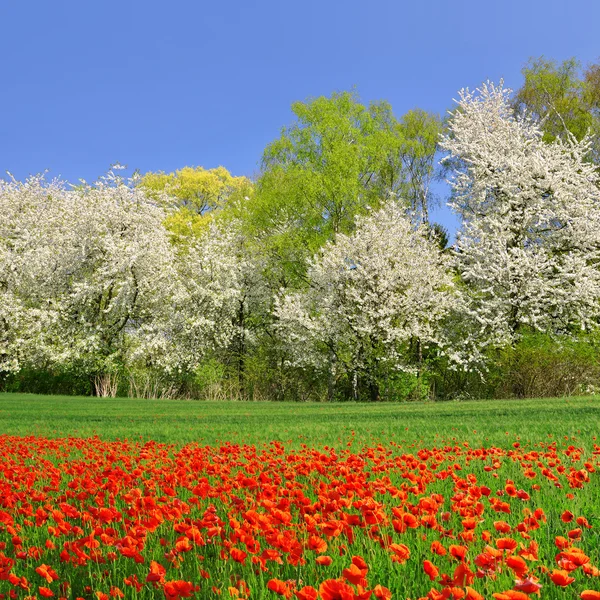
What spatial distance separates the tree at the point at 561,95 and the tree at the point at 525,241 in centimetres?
1052

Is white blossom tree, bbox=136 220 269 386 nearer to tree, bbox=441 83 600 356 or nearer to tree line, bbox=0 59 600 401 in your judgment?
tree line, bbox=0 59 600 401

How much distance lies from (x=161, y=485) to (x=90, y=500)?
55 cm

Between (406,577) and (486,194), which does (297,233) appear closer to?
(486,194)

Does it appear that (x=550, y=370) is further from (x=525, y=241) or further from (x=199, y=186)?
(x=199, y=186)

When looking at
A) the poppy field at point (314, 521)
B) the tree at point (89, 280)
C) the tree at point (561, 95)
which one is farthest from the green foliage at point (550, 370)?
the tree at point (561, 95)

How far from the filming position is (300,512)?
3910mm

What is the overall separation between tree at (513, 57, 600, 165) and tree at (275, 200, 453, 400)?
14921 mm

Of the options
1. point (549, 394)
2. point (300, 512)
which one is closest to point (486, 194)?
point (549, 394)

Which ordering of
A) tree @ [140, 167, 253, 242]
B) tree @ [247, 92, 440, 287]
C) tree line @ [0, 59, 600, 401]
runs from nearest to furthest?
tree line @ [0, 59, 600, 401], tree @ [247, 92, 440, 287], tree @ [140, 167, 253, 242]

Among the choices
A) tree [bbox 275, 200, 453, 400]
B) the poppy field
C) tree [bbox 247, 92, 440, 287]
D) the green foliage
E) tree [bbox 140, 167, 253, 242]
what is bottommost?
the poppy field

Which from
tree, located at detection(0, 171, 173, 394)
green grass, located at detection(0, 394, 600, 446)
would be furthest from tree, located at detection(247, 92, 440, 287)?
green grass, located at detection(0, 394, 600, 446)

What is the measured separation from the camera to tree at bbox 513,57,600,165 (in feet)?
111

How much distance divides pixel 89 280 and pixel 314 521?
27145mm

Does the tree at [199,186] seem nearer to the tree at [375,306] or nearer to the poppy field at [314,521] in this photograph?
the tree at [375,306]
